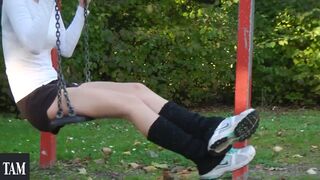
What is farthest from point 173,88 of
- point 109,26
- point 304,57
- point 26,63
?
point 26,63

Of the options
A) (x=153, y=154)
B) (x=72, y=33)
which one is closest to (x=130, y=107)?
(x=72, y=33)

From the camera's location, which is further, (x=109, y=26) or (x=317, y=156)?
(x=109, y=26)

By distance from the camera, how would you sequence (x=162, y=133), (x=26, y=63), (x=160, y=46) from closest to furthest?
(x=162, y=133) → (x=26, y=63) → (x=160, y=46)

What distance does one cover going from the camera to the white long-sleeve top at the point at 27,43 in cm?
421

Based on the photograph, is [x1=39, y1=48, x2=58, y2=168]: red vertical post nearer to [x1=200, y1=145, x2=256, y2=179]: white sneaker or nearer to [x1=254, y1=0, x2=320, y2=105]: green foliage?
[x1=200, y1=145, x2=256, y2=179]: white sneaker

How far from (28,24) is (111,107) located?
0.66 m

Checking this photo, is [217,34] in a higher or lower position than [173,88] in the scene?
higher

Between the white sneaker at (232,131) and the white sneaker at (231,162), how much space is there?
100 millimetres

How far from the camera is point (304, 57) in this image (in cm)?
1056

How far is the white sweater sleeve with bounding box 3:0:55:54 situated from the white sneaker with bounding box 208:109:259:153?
111 centimetres

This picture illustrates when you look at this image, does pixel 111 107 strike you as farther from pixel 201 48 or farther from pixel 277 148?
pixel 201 48

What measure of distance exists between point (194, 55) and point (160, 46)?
1.57 feet

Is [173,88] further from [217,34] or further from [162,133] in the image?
[162,133]

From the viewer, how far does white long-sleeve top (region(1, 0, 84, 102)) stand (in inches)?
166
